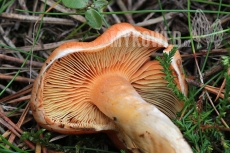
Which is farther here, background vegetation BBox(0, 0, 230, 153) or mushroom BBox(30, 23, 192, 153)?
background vegetation BBox(0, 0, 230, 153)

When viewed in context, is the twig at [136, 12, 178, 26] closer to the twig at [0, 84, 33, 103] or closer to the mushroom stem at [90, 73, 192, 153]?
the mushroom stem at [90, 73, 192, 153]

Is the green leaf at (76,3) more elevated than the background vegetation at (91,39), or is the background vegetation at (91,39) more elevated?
the green leaf at (76,3)

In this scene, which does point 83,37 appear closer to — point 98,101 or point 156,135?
point 98,101

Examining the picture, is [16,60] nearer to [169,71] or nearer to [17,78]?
[17,78]

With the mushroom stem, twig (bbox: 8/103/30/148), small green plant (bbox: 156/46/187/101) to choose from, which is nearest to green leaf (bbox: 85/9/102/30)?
the mushroom stem

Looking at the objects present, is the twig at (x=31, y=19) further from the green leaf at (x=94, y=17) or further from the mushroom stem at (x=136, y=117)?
the mushroom stem at (x=136, y=117)

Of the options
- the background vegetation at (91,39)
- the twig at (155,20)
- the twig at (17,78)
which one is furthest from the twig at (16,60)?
the twig at (155,20)

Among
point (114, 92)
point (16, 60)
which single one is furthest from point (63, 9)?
point (114, 92)
